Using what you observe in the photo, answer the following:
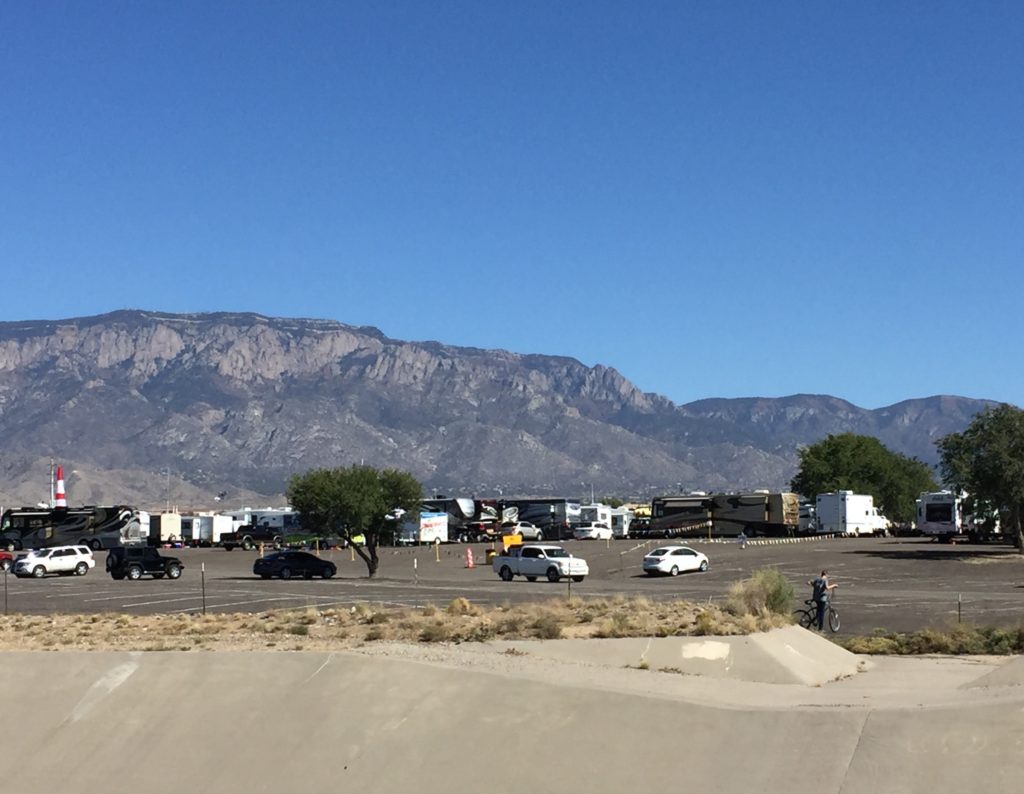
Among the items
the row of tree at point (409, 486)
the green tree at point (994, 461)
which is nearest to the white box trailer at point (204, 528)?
the row of tree at point (409, 486)

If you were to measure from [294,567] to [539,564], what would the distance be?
10.6 metres

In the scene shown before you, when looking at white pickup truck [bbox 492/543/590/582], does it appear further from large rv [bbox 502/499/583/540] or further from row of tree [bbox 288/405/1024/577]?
large rv [bbox 502/499/583/540]

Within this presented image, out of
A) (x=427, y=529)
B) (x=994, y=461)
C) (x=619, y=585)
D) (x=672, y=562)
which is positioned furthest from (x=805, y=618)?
(x=427, y=529)

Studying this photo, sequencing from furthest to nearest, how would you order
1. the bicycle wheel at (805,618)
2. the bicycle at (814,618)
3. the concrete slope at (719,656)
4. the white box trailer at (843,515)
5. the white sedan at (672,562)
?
the white box trailer at (843,515)
the white sedan at (672,562)
the bicycle wheel at (805,618)
the bicycle at (814,618)
the concrete slope at (719,656)

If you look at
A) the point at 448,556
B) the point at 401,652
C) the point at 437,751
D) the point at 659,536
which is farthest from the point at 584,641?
the point at 659,536

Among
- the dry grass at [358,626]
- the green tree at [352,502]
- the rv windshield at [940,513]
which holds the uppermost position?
the green tree at [352,502]

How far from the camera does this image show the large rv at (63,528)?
80.0 metres

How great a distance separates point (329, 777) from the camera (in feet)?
49.0

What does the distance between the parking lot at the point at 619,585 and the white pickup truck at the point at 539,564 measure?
52cm

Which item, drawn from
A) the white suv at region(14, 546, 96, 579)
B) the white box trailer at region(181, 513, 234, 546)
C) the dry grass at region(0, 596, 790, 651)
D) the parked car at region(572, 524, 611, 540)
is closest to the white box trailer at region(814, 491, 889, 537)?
the parked car at region(572, 524, 611, 540)

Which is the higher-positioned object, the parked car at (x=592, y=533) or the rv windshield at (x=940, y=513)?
the rv windshield at (x=940, y=513)

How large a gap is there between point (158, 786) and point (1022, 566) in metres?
48.3

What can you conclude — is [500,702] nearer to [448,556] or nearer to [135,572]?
[135,572]

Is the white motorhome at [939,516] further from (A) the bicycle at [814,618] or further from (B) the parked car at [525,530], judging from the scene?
(A) the bicycle at [814,618]
